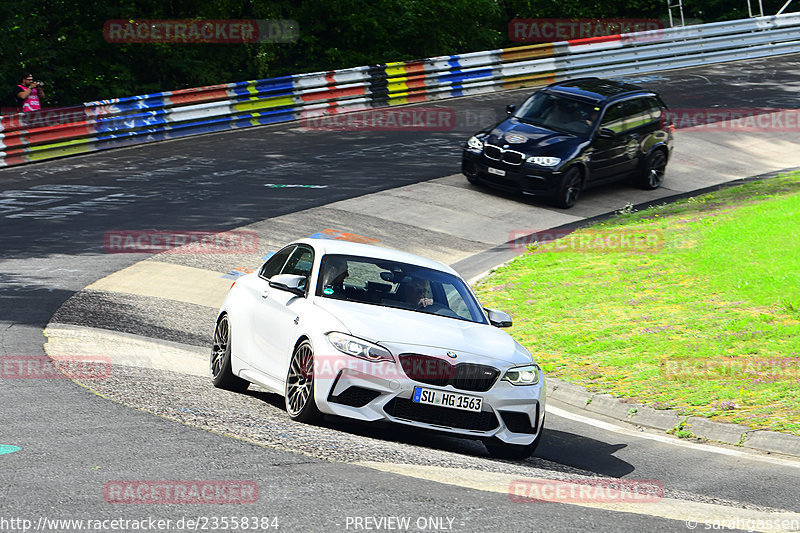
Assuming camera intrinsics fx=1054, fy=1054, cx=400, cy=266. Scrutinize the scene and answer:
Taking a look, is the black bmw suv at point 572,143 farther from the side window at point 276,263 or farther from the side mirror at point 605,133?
the side window at point 276,263

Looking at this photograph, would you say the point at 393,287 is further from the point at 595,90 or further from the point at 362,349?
the point at 595,90

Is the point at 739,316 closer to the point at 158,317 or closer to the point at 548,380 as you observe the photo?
the point at 548,380

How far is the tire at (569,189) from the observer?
21.2 meters

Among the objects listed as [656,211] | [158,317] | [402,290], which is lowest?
[656,211]

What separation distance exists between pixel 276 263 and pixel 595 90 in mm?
14139

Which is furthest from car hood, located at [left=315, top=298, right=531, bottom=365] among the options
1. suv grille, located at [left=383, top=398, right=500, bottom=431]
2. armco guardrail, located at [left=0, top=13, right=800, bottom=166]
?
armco guardrail, located at [left=0, top=13, right=800, bottom=166]

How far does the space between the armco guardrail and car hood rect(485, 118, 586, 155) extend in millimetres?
7975

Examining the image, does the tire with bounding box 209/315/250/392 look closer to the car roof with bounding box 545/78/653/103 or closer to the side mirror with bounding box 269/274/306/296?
the side mirror with bounding box 269/274/306/296

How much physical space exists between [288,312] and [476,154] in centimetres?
1319

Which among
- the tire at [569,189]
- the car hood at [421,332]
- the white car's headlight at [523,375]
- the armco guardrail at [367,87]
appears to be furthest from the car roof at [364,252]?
the armco guardrail at [367,87]

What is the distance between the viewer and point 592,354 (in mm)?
12367

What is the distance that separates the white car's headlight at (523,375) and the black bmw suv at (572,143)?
41.7 feet

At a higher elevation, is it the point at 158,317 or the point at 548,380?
the point at 158,317

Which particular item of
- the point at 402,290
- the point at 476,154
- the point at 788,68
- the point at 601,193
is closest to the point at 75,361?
the point at 402,290
